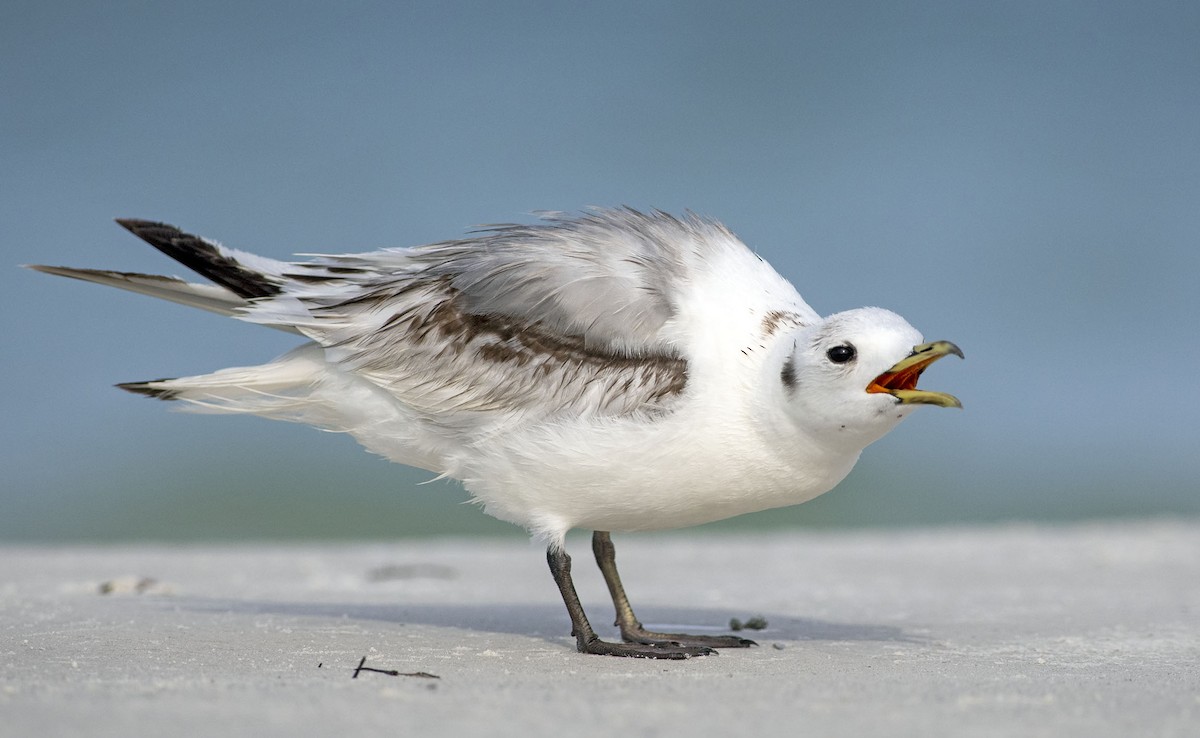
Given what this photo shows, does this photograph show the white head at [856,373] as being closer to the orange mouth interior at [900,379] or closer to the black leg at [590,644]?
the orange mouth interior at [900,379]

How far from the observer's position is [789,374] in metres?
4.57

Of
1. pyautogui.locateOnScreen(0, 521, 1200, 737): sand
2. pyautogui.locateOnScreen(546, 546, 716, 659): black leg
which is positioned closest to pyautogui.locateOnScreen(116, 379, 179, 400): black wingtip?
pyautogui.locateOnScreen(0, 521, 1200, 737): sand

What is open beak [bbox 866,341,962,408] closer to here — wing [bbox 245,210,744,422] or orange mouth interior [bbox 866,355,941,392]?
orange mouth interior [bbox 866,355,941,392]

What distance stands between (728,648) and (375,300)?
76.9 inches

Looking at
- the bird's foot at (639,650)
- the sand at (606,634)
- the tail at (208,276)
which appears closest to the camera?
the sand at (606,634)

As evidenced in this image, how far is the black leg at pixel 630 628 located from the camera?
5137 mm

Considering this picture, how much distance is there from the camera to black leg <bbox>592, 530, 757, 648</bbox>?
16.9ft

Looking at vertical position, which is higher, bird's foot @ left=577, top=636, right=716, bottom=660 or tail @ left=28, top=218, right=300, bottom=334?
tail @ left=28, top=218, right=300, bottom=334

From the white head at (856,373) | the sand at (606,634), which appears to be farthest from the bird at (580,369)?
the sand at (606,634)

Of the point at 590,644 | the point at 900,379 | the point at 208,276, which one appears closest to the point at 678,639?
the point at 590,644

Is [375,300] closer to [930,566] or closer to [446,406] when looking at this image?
[446,406]

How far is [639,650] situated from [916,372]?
1.41 meters

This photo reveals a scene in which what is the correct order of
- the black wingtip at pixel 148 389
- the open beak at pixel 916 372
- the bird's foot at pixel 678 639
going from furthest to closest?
1. the black wingtip at pixel 148 389
2. the bird's foot at pixel 678 639
3. the open beak at pixel 916 372

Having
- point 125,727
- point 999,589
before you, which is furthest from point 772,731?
point 999,589
